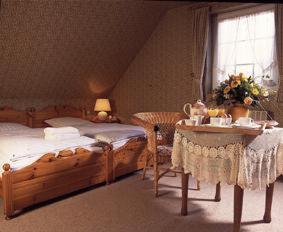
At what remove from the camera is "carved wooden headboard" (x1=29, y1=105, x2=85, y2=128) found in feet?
14.6

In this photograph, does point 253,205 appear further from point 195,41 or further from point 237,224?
point 195,41

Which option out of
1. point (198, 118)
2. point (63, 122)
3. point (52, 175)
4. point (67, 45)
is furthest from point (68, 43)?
point (198, 118)

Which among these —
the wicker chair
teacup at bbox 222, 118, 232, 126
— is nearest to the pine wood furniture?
teacup at bbox 222, 118, 232, 126

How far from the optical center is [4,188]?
2299 mm

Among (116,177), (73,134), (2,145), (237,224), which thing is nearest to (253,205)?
(237,224)

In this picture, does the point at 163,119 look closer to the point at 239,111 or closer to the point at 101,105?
the point at 239,111

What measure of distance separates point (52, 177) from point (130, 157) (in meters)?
1.11

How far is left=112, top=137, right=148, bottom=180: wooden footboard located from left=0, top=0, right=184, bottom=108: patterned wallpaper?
181 centimetres

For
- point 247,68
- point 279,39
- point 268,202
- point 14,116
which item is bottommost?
point 268,202

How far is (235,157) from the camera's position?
73.5 inches

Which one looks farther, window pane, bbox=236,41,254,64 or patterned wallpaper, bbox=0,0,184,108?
window pane, bbox=236,41,254,64

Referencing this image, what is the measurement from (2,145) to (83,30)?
7.05 ft

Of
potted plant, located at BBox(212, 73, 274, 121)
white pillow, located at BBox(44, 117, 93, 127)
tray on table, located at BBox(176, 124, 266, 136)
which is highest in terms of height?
potted plant, located at BBox(212, 73, 274, 121)

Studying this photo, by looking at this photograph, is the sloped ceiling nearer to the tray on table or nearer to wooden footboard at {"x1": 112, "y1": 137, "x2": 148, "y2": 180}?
wooden footboard at {"x1": 112, "y1": 137, "x2": 148, "y2": 180}
